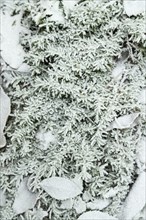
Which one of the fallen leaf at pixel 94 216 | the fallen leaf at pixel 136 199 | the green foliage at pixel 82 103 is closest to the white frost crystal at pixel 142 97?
the green foliage at pixel 82 103

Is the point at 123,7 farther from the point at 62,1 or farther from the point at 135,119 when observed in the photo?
the point at 135,119

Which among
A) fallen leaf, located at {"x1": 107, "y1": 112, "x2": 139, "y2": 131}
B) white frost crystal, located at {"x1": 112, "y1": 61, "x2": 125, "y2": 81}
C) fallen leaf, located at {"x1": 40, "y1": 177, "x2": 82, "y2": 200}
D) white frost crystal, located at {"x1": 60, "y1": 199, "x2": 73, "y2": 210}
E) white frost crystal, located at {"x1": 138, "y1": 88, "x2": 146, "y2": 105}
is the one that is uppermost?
white frost crystal, located at {"x1": 112, "y1": 61, "x2": 125, "y2": 81}

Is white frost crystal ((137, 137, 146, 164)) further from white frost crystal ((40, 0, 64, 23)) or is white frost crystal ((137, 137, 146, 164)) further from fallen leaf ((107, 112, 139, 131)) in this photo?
white frost crystal ((40, 0, 64, 23))

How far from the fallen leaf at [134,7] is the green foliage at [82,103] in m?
0.01

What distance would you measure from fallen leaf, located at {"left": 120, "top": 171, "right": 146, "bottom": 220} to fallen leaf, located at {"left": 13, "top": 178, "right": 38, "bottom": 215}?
0.20 meters

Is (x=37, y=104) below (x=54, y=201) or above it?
above

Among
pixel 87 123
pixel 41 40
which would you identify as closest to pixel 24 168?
pixel 87 123

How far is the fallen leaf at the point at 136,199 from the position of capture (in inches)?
34.3

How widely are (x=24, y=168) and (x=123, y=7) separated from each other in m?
0.42

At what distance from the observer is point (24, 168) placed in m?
0.89

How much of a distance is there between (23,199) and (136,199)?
249 millimetres

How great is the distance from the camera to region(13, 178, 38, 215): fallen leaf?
2.86 ft

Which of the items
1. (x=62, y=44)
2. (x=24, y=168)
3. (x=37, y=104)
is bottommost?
(x=24, y=168)

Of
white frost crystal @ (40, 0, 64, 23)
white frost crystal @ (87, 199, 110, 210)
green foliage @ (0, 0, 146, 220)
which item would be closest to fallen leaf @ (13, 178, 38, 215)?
green foliage @ (0, 0, 146, 220)
